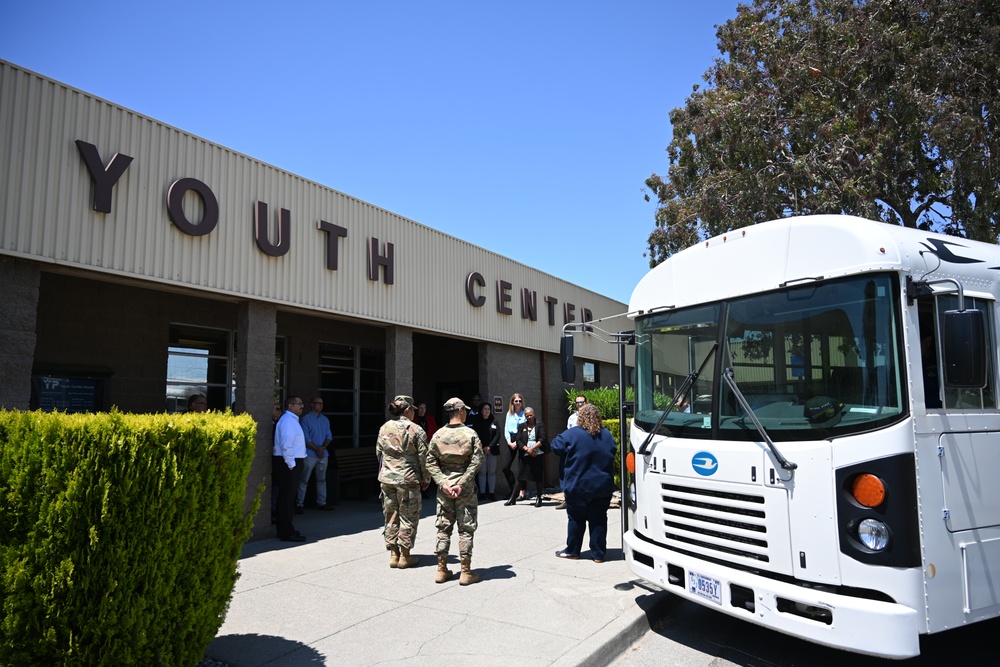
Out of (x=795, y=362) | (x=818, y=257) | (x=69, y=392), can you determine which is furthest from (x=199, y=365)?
(x=818, y=257)

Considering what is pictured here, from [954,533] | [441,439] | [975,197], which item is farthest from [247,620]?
[975,197]

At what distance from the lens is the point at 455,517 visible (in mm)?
6812

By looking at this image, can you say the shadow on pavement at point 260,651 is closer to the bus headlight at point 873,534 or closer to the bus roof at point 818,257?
the bus headlight at point 873,534

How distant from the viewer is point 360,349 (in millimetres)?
14633

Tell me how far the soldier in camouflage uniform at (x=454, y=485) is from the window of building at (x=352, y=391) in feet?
23.9

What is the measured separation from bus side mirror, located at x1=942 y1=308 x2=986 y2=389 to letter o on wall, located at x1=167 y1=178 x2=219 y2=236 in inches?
303

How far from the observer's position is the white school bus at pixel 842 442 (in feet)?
13.1

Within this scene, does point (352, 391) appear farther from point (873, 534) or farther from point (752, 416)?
point (873, 534)

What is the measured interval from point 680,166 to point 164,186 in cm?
1425

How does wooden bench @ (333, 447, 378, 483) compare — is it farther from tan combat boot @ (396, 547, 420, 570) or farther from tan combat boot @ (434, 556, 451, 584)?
tan combat boot @ (434, 556, 451, 584)

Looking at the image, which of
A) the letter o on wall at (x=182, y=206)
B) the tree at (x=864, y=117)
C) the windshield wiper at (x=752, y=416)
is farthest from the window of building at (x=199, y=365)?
the tree at (x=864, y=117)

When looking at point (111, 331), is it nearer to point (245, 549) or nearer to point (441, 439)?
point (245, 549)

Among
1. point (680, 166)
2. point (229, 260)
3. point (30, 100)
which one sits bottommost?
point (229, 260)

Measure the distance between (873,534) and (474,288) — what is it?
10.2m
